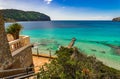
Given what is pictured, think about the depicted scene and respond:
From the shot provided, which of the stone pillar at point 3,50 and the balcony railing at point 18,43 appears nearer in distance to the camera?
the stone pillar at point 3,50

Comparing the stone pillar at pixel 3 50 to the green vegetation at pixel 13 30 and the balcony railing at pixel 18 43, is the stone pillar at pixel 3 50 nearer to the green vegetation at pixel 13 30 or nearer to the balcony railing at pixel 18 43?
the balcony railing at pixel 18 43

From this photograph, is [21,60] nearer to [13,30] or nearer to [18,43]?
[18,43]

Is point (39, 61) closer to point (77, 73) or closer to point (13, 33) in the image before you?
point (13, 33)

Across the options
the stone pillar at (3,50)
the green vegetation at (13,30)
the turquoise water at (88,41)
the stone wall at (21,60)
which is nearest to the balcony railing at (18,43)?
the stone wall at (21,60)

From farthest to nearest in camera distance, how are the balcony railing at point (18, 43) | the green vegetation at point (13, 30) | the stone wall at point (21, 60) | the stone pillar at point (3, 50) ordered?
the green vegetation at point (13, 30) < the balcony railing at point (18, 43) < the stone wall at point (21, 60) < the stone pillar at point (3, 50)

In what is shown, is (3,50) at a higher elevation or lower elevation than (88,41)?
higher

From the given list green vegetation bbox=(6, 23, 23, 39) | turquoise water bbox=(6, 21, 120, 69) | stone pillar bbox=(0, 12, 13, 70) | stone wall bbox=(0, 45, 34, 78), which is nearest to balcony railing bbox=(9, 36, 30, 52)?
stone wall bbox=(0, 45, 34, 78)

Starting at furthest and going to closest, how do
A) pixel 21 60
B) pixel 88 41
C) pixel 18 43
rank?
pixel 88 41
pixel 18 43
pixel 21 60

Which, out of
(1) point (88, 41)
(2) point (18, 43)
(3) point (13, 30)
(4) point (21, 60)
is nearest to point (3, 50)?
(4) point (21, 60)

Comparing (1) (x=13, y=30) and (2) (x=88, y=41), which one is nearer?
(1) (x=13, y=30)

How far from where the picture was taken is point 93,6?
81.1 metres

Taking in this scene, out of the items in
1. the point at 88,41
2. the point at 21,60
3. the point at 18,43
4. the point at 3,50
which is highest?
the point at 3,50

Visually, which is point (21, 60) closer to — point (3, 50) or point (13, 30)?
point (13, 30)

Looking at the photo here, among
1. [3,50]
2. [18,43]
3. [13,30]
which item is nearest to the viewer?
[3,50]
